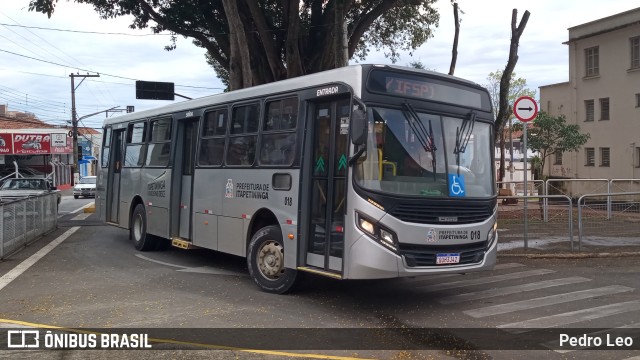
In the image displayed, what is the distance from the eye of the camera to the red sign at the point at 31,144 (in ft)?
153

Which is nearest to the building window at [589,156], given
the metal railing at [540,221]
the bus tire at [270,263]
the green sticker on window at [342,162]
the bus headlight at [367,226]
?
the metal railing at [540,221]

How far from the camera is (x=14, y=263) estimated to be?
11.5m

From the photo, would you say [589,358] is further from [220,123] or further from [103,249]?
[103,249]

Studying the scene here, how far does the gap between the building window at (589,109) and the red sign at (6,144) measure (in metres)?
42.2

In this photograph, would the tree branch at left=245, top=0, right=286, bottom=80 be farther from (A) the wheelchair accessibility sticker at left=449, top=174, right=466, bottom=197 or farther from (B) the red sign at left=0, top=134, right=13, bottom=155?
(B) the red sign at left=0, top=134, right=13, bottom=155

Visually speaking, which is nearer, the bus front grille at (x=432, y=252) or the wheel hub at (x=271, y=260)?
the bus front grille at (x=432, y=252)

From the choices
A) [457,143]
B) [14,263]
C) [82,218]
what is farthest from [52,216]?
[457,143]

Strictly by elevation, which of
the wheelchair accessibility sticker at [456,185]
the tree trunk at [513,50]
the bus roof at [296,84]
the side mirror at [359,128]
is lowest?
the wheelchair accessibility sticker at [456,185]

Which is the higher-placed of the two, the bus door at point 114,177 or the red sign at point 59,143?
the red sign at point 59,143

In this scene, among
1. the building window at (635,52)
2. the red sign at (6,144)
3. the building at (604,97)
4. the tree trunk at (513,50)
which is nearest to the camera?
the tree trunk at (513,50)

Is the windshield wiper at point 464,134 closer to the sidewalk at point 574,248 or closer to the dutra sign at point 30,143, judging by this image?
the sidewalk at point 574,248

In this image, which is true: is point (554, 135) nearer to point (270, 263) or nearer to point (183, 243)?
point (183, 243)

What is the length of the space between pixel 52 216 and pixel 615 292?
1545 cm

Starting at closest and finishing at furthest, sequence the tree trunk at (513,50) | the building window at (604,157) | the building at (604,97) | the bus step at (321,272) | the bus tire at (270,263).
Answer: the bus step at (321,272), the bus tire at (270,263), the tree trunk at (513,50), the building at (604,97), the building window at (604,157)
